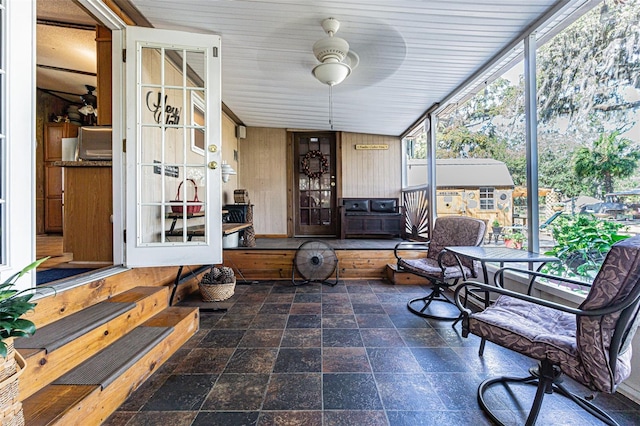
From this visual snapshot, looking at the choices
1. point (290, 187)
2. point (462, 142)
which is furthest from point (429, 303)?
point (462, 142)

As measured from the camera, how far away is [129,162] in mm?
2205

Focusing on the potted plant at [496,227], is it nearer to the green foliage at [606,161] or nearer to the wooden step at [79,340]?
the green foliage at [606,161]

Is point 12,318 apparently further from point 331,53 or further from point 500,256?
point 331,53

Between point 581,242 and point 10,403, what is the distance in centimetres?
307

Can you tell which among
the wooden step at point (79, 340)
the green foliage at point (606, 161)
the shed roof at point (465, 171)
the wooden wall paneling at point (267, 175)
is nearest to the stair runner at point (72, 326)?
the wooden step at point (79, 340)

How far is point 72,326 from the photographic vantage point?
1.47 m

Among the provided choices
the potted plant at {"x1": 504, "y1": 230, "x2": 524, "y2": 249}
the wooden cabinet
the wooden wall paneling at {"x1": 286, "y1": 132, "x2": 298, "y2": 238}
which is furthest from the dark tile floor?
the wooden cabinet

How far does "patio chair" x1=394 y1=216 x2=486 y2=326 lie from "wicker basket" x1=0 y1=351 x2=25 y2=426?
2589 mm

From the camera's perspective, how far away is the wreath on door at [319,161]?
5.65 m

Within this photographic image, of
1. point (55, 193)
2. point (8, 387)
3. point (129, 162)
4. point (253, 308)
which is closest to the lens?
point (8, 387)

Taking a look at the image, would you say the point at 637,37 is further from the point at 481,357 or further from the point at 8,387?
the point at 8,387

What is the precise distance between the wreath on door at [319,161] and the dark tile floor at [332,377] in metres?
3.55

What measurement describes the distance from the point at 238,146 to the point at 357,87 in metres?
2.91

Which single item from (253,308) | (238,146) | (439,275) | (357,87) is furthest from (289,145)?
(439,275)
